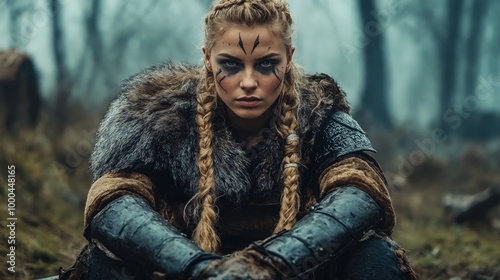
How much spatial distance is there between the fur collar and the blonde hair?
46 mm

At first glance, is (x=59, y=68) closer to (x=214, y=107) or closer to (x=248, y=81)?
(x=214, y=107)

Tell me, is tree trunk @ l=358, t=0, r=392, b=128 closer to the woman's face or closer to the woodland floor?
the woodland floor

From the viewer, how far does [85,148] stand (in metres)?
8.30

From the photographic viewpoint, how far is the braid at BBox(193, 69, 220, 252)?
130 inches

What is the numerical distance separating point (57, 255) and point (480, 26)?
26.0 ft

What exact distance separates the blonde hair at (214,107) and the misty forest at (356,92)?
7.47ft

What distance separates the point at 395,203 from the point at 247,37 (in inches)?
210

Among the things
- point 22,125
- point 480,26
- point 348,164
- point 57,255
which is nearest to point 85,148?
point 22,125

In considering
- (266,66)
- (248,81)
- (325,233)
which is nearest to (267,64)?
(266,66)

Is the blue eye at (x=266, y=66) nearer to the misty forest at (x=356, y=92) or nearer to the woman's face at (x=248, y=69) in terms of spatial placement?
the woman's face at (x=248, y=69)

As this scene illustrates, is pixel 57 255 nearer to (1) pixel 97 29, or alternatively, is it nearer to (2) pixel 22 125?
(2) pixel 22 125

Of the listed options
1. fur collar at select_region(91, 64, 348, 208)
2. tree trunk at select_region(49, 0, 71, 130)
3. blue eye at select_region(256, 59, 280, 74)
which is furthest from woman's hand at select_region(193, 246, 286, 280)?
tree trunk at select_region(49, 0, 71, 130)

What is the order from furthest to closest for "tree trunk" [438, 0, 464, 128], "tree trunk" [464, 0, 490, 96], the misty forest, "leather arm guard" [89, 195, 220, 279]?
"tree trunk" [438, 0, 464, 128] < "tree trunk" [464, 0, 490, 96] < the misty forest < "leather arm guard" [89, 195, 220, 279]

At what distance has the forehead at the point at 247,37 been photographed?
3.36 meters
